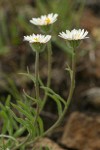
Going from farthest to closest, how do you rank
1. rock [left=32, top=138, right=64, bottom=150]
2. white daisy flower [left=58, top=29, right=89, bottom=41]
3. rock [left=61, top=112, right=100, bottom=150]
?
1. rock [left=61, top=112, right=100, bottom=150]
2. rock [left=32, top=138, right=64, bottom=150]
3. white daisy flower [left=58, top=29, right=89, bottom=41]

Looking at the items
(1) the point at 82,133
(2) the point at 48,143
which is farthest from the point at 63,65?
(2) the point at 48,143

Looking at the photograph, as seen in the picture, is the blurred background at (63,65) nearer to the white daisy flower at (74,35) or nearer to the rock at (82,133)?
the rock at (82,133)

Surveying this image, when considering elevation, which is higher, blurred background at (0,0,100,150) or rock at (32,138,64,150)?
blurred background at (0,0,100,150)

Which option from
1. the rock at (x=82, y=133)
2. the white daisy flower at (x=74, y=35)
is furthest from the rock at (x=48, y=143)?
the white daisy flower at (x=74, y=35)

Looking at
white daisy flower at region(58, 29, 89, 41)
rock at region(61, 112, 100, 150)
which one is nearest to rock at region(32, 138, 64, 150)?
rock at region(61, 112, 100, 150)

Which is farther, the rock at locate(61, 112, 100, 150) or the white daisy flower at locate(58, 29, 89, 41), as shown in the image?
the rock at locate(61, 112, 100, 150)

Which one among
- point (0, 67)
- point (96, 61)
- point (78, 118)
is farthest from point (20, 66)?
point (78, 118)

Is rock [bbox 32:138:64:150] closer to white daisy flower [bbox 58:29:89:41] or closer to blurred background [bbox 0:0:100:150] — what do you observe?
blurred background [bbox 0:0:100:150]

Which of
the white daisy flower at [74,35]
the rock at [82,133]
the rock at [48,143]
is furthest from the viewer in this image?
the rock at [82,133]
